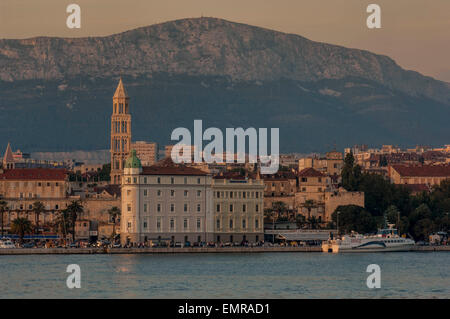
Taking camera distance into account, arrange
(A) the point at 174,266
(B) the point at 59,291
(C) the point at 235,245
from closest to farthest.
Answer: (B) the point at 59,291 < (A) the point at 174,266 < (C) the point at 235,245

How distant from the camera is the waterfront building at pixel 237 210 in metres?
140

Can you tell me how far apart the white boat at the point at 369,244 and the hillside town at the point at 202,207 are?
9228 millimetres

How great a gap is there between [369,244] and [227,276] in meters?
42.7

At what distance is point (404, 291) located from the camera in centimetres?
7875

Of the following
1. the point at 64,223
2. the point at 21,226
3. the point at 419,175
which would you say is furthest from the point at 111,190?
the point at 419,175

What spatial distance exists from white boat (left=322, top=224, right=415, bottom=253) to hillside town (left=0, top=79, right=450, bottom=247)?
923cm

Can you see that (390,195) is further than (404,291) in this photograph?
Yes

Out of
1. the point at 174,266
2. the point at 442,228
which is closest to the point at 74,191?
the point at 442,228

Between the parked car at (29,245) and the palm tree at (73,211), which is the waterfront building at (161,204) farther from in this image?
the palm tree at (73,211)

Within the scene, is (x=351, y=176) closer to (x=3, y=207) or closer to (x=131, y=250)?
(x=131, y=250)

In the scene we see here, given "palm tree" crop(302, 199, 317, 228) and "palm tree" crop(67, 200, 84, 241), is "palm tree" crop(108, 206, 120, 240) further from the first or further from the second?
"palm tree" crop(302, 199, 317, 228)

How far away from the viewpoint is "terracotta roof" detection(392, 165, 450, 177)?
186m
